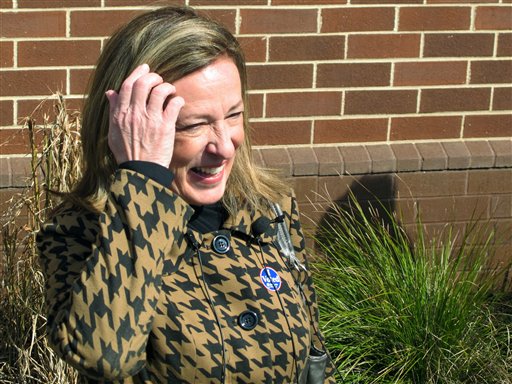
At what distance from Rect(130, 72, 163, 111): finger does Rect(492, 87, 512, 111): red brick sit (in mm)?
3540

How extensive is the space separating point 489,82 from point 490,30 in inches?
10.7

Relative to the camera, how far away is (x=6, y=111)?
202 inches

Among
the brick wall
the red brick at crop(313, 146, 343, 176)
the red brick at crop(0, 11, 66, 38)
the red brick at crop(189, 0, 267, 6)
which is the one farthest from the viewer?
the red brick at crop(313, 146, 343, 176)

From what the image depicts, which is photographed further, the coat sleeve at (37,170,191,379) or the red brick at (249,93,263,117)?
the red brick at (249,93,263,117)

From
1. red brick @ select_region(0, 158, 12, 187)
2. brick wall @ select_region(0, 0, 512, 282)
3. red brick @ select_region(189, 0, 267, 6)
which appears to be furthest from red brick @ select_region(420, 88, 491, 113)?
red brick @ select_region(0, 158, 12, 187)

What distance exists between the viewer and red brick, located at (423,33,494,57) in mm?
5637

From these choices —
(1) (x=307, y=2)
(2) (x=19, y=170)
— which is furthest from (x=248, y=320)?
(1) (x=307, y=2)

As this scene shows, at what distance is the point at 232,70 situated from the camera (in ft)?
9.18

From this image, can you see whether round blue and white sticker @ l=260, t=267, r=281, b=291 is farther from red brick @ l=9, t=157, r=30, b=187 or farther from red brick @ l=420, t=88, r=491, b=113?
red brick @ l=420, t=88, r=491, b=113

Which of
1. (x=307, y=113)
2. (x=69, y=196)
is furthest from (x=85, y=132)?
(x=307, y=113)

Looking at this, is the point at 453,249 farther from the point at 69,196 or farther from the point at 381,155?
the point at 69,196

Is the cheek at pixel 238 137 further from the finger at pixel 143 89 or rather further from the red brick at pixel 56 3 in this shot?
the red brick at pixel 56 3

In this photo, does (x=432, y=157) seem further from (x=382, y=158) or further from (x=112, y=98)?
(x=112, y=98)

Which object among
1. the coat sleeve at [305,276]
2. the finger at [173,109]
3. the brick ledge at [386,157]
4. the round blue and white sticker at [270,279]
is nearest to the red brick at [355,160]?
the brick ledge at [386,157]
